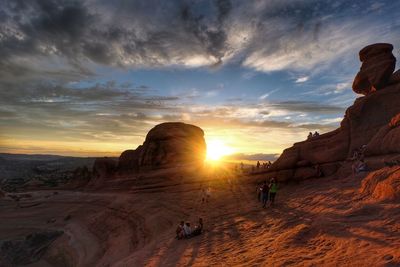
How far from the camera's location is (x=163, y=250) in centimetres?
2116

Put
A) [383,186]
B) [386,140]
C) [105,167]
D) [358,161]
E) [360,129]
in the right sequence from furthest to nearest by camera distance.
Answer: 1. [105,167]
2. [360,129]
3. [386,140]
4. [358,161]
5. [383,186]

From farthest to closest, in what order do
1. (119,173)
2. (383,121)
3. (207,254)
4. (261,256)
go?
(119,173) < (383,121) < (207,254) < (261,256)

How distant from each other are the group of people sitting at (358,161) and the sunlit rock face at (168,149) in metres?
30.1

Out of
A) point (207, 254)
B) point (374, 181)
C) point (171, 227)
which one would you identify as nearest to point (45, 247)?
point (171, 227)

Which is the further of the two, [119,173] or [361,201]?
[119,173]

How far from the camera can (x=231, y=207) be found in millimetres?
31406

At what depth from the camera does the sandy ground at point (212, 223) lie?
12.7m

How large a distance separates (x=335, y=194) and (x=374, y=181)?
3.73 meters

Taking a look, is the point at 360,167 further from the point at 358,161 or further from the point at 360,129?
the point at 360,129

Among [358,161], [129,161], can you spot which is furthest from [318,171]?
[129,161]

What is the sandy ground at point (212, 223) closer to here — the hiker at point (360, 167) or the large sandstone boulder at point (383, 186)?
the large sandstone boulder at point (383, 186)

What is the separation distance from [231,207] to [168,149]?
94.6 ft

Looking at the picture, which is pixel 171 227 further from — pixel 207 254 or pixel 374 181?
pixel 374 181

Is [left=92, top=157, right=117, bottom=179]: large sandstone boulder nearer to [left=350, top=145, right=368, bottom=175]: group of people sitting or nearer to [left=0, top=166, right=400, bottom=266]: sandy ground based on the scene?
[left=0, top=166, right=400, bottom=266]: sandy ground
